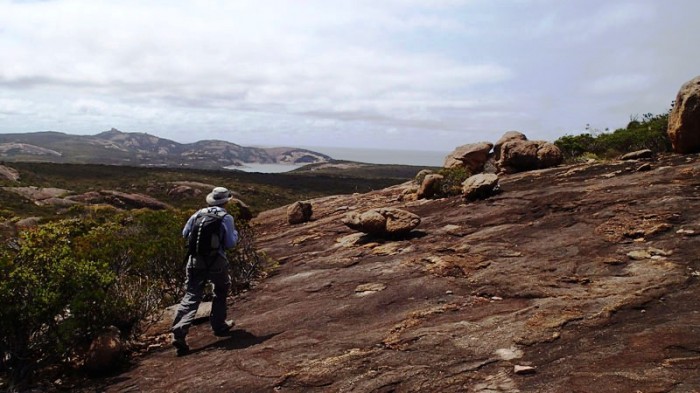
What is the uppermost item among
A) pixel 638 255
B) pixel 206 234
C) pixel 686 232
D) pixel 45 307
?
pixel 206 234

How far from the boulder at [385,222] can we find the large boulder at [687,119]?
11712mm

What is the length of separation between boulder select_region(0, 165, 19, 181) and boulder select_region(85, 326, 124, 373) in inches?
3804

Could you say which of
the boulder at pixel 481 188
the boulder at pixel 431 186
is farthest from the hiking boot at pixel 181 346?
the boulder at pixel 431 186

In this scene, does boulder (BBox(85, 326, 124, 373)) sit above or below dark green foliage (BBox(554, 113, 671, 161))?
below

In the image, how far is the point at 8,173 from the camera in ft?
298

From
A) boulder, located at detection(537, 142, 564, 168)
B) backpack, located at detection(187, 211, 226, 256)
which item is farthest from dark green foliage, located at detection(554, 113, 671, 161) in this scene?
backpack, located at detection(187, 211, 226, 256)

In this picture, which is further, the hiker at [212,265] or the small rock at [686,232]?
the small rock at [686,232]

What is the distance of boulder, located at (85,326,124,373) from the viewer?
28.1 ft

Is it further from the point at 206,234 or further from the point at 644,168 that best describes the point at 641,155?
the point at 206,234

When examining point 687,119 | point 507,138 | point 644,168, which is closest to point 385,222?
point 644,168

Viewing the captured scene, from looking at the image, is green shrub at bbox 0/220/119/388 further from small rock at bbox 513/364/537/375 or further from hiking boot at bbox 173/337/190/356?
small rock at bbox 513/364/537/375

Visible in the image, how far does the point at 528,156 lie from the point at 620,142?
7.09 metres

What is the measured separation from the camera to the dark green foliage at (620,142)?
74.7 feet

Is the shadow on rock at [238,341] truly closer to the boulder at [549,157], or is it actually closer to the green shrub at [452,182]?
the green shrub at [452,182]
